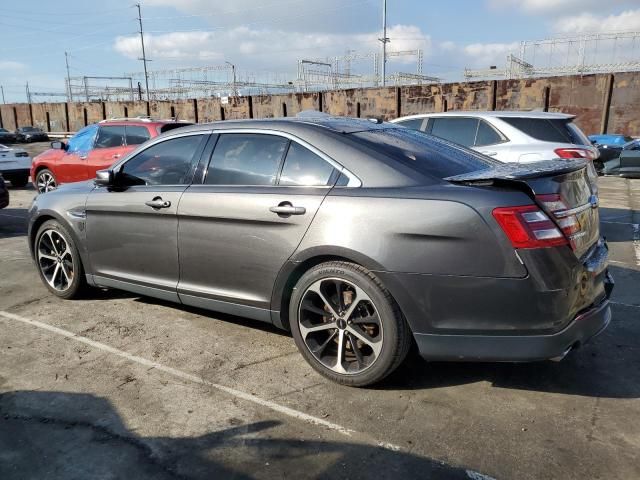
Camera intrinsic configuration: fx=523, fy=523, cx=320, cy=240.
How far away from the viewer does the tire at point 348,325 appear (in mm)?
2953

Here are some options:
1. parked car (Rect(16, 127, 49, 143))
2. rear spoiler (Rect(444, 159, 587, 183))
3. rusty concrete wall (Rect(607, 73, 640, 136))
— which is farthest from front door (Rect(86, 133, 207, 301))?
parked car (Rect(16, 127, 49, 143))

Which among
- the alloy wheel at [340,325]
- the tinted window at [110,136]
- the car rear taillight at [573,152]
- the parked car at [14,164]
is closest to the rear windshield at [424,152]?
the alloy wheel at [340,325]

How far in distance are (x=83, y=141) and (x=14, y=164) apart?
4.68 m

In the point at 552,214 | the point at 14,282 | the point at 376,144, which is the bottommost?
the point at 14,282

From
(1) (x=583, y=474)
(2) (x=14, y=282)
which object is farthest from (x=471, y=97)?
(1) (x=583, y=474)

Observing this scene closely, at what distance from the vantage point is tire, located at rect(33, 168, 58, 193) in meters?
10.7

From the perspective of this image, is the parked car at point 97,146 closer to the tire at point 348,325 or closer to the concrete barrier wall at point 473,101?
the tire at point 348,325

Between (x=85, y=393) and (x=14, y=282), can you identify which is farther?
(x=14, y=282)

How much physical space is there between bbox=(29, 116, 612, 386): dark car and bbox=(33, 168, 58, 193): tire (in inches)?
290

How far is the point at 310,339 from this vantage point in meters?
3.32

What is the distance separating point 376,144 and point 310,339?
130cm

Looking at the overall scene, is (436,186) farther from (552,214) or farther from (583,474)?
(583,474)

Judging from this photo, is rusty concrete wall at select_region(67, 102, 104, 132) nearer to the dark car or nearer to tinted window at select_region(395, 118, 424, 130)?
tinted window at select_region(395, 118, 424, 130)

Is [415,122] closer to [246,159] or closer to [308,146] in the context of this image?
[246,159]
